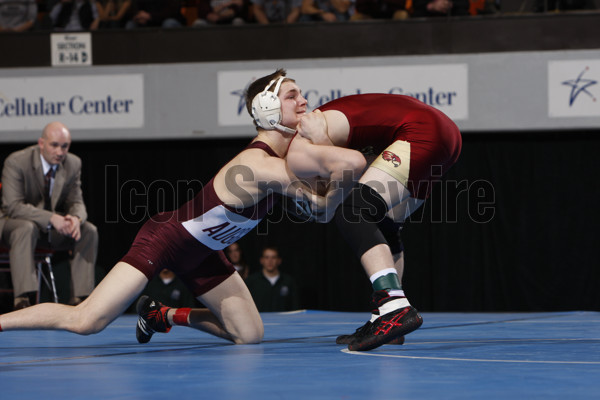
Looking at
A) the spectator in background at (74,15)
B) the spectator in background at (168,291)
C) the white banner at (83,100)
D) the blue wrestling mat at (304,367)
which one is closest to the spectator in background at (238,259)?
the spectator in background at (168,291)

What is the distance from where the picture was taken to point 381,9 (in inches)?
340

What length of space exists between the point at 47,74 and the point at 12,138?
801mm

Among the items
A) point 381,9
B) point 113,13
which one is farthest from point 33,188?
point 381,9

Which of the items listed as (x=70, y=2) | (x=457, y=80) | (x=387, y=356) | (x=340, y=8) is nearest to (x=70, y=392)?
(x=387, y=356)

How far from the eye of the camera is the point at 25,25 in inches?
362

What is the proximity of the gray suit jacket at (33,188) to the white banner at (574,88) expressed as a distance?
4.66 metres

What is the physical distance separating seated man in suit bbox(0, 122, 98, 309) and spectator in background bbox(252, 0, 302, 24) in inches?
128

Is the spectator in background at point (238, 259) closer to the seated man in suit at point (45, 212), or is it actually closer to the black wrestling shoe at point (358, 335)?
the seated man in suit at point (45, 212)

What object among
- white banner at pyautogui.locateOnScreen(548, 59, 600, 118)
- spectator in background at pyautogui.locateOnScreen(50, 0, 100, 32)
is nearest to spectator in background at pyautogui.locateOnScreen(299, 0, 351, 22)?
white banner at pyautogui.locateOnScreen(548, 59, 600, 118)

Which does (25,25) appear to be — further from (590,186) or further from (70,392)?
A: (70,392)

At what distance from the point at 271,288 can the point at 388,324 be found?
5290mm

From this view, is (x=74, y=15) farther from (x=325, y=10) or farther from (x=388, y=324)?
(x=388, y=324)

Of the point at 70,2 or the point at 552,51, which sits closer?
the point at 552,51

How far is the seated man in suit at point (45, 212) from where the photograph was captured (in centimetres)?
597
